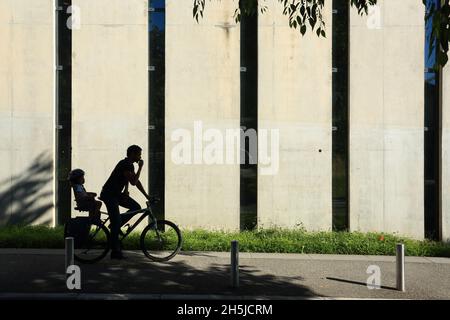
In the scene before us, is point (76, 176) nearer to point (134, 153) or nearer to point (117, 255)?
point (134, 153)

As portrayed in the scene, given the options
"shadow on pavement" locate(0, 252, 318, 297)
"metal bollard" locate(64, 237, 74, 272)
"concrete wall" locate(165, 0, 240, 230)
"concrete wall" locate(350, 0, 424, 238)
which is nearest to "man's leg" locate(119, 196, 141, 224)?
"shadow on pavement" locate(0, 252, 318, 297)

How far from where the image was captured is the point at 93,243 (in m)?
7.43

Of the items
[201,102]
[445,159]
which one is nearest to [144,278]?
[201,102]

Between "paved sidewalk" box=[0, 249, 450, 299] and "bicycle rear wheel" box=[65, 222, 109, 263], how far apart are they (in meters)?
0.22

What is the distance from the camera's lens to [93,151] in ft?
34.2

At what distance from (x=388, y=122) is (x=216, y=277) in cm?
601

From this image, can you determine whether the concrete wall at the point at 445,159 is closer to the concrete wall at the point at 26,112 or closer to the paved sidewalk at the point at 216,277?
the paved sidewalk at the point at 216,277

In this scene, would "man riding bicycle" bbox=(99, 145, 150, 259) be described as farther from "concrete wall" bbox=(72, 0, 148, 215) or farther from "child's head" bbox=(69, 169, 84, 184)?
"concrete wall" bbox=(72, 0, 148, 215)

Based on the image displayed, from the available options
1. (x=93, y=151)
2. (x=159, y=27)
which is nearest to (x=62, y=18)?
(x=159, y=27)

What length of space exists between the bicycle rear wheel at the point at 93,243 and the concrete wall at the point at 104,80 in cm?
317
